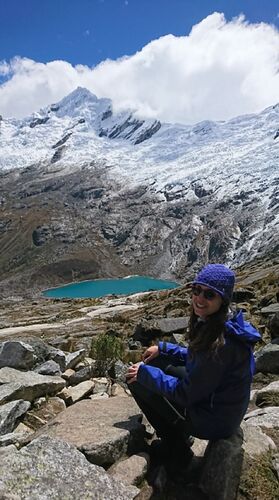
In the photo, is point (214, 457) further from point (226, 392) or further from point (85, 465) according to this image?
point (85, 465)

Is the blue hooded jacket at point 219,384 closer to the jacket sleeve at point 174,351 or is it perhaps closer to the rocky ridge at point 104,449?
the rocky ridge at point 104,449

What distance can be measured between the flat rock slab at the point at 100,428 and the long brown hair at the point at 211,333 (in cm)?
179

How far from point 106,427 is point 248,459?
2125 mm

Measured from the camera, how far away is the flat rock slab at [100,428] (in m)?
6.54

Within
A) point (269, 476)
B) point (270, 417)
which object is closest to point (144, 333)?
point (270, 417)

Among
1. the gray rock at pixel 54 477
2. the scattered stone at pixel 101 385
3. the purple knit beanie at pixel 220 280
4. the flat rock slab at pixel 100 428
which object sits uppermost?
the purple knit beanie at pixel 220 280

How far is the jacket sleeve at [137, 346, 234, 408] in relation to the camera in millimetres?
6121

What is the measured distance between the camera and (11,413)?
8.75 metres

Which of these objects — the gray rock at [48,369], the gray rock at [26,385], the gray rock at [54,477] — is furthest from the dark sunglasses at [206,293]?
the gray rock at [48,369]

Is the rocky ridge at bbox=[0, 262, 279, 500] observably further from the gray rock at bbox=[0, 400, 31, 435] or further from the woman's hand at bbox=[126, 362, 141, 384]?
the woman's hand at bbox=[126, 362, 141, 384]

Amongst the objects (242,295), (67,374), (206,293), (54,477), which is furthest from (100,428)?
(242,295)

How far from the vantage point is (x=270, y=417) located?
26.8 ft

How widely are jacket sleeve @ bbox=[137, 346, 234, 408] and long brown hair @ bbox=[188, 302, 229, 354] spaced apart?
0.11 metres

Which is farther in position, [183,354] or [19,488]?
[183,354]
